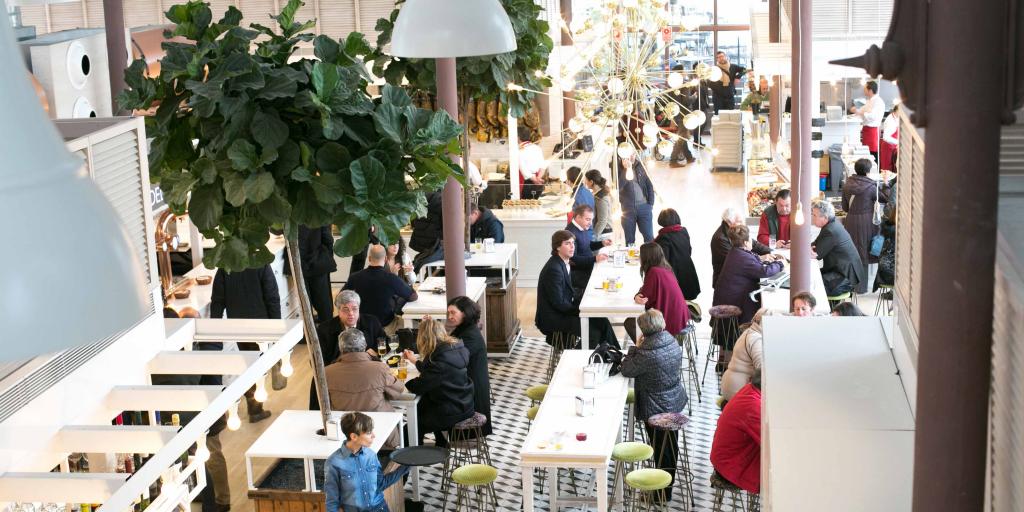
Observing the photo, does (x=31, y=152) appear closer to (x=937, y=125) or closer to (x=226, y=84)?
(x=937, y=125)

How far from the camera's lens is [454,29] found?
14.2 ft

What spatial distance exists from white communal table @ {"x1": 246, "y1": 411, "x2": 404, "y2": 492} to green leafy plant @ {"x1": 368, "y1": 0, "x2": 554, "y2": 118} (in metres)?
3.34

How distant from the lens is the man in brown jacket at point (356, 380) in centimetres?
750

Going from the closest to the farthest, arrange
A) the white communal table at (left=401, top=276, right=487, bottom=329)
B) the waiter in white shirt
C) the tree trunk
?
1. the tree trunk
2. the white communal table at (left=401, top=276, right=487, bottom=329)
3. the waiter in white shirt

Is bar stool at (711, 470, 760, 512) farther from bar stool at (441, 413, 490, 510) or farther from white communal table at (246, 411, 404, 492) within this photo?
white communal table at (246, 411, 404, 492)

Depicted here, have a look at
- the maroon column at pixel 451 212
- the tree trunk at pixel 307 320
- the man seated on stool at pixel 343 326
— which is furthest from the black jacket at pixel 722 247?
the tree trunk at pixel 307 320

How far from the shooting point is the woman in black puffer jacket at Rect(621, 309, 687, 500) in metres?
7.70

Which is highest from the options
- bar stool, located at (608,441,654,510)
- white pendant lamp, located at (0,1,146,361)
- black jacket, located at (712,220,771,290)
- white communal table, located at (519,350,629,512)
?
white pendant lamp, located at (0,1,146,361)

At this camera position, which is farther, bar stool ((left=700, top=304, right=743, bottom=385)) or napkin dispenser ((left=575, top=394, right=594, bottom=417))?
bar stool ((left=700, top=304, right=743, bottom=385))

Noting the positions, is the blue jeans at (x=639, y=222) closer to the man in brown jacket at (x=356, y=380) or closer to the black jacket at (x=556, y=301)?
the black jacket at (x=556, y=301)

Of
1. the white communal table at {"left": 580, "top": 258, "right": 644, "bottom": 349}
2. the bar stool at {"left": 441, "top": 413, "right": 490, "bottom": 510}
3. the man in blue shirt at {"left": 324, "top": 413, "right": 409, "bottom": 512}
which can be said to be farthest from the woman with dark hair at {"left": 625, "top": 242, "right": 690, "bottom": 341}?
the man in blue shirt at {"left": 324, "top": 413, "right": 409, "bottom": 512}

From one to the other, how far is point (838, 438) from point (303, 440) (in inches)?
139

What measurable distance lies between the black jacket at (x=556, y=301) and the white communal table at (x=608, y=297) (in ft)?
0.56

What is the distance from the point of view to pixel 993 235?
9.75ft
